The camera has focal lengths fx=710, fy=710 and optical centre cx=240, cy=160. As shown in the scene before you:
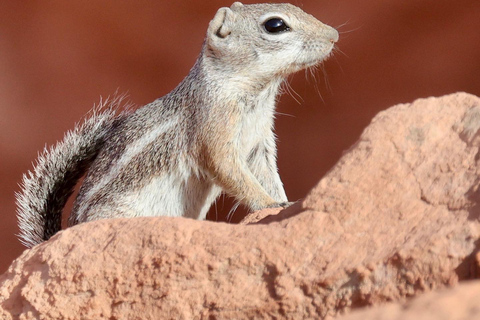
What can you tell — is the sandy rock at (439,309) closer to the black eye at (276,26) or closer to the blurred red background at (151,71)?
the black eye at (276,26)

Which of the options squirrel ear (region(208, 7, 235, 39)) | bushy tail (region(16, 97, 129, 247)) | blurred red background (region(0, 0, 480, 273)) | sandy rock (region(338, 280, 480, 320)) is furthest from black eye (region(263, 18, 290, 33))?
sandy rock (region(338, 280, 480, 320))

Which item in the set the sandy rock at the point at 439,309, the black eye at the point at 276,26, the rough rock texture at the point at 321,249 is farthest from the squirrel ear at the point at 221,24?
the sandy rock at the point at 439,309

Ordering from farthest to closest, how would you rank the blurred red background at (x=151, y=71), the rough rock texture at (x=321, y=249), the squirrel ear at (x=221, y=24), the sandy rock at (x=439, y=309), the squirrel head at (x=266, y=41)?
the blurred red background at (x=151, y=71) → the squirrel ear at (x=221, y=24) → the squirrel head at (x=266, y=41) → the rough rock texture at (x=321, y=249) → the sandy rock at (x=439, y=309)

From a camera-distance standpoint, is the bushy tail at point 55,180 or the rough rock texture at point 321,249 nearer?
the rough rock texture at point 321,249

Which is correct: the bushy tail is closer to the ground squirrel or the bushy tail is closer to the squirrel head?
the ground squirrel

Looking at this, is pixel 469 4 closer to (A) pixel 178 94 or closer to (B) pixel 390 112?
(A) pixel 178 94
